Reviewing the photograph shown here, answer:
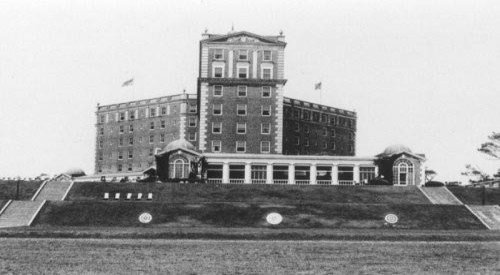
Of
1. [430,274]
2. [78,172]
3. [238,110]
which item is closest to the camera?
[430,274]

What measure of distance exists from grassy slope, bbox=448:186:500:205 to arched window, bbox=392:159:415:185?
40.6 ft

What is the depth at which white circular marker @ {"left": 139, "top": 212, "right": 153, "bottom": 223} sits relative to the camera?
142 feet

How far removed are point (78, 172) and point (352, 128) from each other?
174 feet

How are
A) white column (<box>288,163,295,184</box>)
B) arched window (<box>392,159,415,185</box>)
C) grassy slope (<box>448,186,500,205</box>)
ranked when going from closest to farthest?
grassy slope (<box>448,186,500,205</box>) < arched window (<box>392,159,415,185</box>) < white column (<box>288,163,295,184</box>)

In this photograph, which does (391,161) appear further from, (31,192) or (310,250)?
(310,250)

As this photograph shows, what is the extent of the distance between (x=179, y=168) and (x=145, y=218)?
2963 cm

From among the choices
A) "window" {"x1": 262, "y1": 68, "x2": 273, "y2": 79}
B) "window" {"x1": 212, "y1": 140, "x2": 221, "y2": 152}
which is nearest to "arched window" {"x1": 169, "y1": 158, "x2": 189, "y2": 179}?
"window" {"x1": 212, "y1": 140, "x2": 221, "y2": 152}

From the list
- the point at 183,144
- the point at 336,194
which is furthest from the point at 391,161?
the point at 183,144

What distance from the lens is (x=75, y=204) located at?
47594 millimetres

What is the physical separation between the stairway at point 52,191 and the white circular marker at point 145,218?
1410cm

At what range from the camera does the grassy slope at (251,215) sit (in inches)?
1697

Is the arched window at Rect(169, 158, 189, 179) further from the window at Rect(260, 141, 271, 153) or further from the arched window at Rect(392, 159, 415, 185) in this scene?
the arched window at Rect(392, 159, 415, 185)

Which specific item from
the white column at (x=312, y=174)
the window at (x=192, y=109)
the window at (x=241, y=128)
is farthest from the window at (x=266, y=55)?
the window at (x=192, y=109)

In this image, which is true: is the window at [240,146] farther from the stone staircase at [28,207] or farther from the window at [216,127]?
the stone staircase at [28,207]
